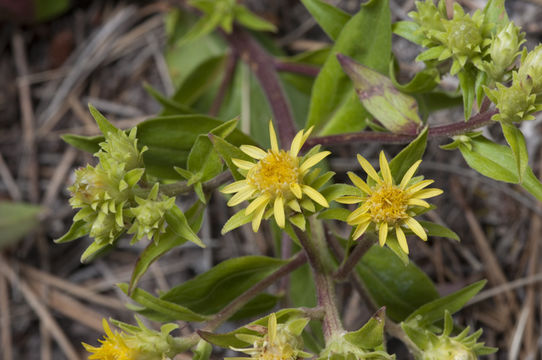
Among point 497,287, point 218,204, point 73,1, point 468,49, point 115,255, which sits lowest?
point 497,287

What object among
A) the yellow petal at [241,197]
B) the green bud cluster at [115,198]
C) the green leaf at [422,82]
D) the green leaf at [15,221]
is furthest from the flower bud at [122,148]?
the green leaf at [15,221]

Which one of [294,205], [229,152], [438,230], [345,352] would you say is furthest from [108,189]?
[438,230]

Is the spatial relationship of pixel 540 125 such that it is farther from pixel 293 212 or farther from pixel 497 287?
pixel 293 212

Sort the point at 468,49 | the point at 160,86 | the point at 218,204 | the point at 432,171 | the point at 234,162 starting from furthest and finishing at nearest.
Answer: the point at 160,86 → the point at 218,204 → the point at 432,171 → the point at 468,49 → the point at 234,162

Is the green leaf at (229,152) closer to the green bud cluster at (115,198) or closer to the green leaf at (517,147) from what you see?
the green bud cluster at (115,198)

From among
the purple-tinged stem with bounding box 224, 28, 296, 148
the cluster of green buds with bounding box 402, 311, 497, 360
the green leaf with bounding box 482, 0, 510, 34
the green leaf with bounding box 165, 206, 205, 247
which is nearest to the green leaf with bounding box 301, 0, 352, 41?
the purple-tinged stem with bounding box 224, 28, 296, 148

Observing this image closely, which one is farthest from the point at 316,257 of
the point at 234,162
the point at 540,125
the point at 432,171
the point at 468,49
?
the point at 540,125
